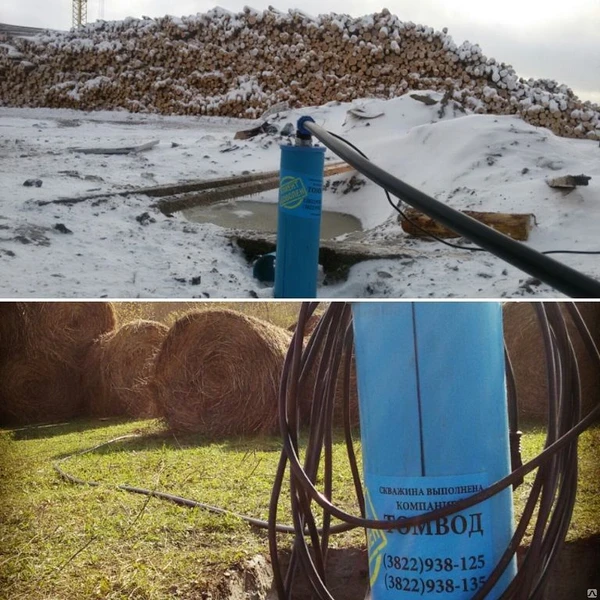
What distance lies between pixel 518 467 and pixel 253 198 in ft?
7.28

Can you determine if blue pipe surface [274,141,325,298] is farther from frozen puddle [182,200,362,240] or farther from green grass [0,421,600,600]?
frozen puddle [182,200,362,240]

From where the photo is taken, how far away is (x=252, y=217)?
2.88 meters

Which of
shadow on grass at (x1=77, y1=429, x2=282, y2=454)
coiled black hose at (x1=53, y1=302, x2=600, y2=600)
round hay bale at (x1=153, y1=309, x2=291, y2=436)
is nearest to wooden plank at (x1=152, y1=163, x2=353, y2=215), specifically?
round hay bale at (x1=153, y1=309, x2=291, y2=436)

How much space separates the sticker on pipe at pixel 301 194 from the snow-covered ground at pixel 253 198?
46 centimetres

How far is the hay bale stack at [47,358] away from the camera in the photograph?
2.96 metres

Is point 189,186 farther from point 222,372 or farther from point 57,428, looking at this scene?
point 57,428

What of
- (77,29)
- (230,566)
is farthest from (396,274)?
(77,29)

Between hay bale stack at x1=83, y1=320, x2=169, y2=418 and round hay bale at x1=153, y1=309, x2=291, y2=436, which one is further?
hay bale stack at x1=83, y1=320, x2=169, y2=418

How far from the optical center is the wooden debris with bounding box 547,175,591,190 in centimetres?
250

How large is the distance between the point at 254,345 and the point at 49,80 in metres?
3.88

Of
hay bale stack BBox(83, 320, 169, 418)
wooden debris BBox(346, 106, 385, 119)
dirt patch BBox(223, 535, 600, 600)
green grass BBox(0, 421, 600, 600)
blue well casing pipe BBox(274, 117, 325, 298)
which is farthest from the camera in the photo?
wooden debris BBox(346, 106, 385, 119)

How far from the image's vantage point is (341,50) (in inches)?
209

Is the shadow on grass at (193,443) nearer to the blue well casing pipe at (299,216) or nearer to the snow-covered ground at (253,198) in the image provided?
the snow-covered ground at (253,198)

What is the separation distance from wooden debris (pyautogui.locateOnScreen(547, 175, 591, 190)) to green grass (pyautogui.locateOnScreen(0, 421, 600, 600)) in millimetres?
841
